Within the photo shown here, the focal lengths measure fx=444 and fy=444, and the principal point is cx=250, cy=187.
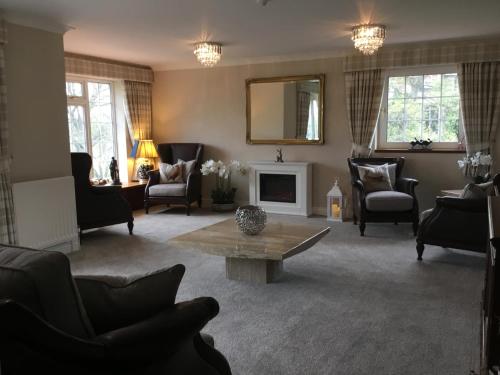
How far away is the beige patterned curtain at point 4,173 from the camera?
12.5ft

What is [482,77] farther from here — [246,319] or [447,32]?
[246,319]

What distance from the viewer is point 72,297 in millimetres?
1157

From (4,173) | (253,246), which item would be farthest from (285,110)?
(4,173)

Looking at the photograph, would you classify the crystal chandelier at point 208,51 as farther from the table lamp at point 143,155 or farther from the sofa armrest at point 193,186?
the table lamp at point 143,155

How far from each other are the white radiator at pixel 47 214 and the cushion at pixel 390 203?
125 inches

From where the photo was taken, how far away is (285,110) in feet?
21.3

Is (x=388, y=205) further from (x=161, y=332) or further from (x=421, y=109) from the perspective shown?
(x=161, y=332)

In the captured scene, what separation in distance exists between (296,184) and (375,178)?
129cm

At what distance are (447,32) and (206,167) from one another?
3649 mm

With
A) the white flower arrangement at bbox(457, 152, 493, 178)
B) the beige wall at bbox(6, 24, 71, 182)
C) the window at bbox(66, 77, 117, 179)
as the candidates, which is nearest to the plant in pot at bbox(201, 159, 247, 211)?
the window at bbox(66, 77, 117, 179)

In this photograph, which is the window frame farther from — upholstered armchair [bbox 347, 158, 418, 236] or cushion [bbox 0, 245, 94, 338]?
cushion [bbox 0, 245, 94, 338]

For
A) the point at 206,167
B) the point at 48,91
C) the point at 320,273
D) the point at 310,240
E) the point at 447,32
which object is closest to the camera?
the point at 310,240

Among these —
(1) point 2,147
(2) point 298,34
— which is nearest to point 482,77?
(2) point 298,34

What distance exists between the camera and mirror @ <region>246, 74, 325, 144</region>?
6.25 m
